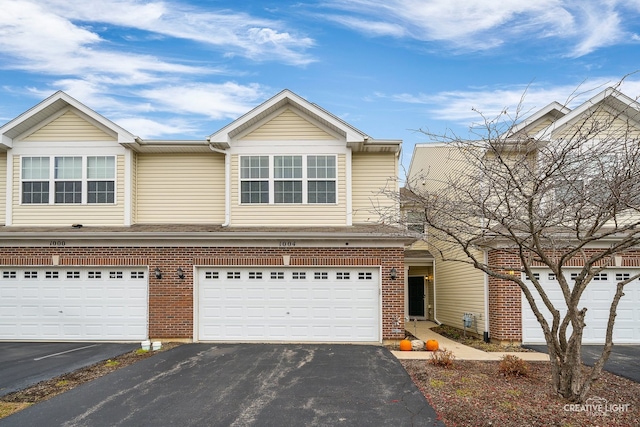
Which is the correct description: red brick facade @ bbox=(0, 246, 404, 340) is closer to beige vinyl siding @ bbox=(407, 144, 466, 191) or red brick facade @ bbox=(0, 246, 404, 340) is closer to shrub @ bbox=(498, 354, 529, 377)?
shrub @ bbox=(498, 354, 529, 377)

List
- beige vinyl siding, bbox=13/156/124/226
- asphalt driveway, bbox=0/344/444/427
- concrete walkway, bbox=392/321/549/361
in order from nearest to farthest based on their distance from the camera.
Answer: asphalt driveway, bbox=0/344/444/427
concrete walkway, bbox=392/321/549/361
beige vinyl siding, bbox=13/156/124/226

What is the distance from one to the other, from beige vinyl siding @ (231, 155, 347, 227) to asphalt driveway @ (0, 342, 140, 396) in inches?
186

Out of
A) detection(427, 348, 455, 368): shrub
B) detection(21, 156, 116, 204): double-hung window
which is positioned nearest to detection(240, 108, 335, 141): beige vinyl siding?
detection(21, 156, 116, 204): double-hung window

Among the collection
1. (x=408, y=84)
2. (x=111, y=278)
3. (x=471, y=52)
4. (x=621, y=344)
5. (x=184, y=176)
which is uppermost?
(x=471, y=52)

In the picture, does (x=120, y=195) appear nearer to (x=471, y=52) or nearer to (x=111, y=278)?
(x=111, y=278)

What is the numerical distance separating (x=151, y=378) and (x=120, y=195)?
23.4ft

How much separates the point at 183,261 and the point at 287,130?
5.08 metres

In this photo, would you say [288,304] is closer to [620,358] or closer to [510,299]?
[510,299]

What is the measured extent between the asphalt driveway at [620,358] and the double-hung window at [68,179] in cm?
1344

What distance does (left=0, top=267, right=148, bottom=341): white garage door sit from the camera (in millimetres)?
13219

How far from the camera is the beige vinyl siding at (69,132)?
563 inches

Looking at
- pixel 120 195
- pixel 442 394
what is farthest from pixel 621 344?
pixel 120 195

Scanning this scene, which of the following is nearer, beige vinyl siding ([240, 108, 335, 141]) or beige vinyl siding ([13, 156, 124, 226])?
beige vinyl siding ([13, 156, 124, 226])

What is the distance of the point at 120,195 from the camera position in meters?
14.1
